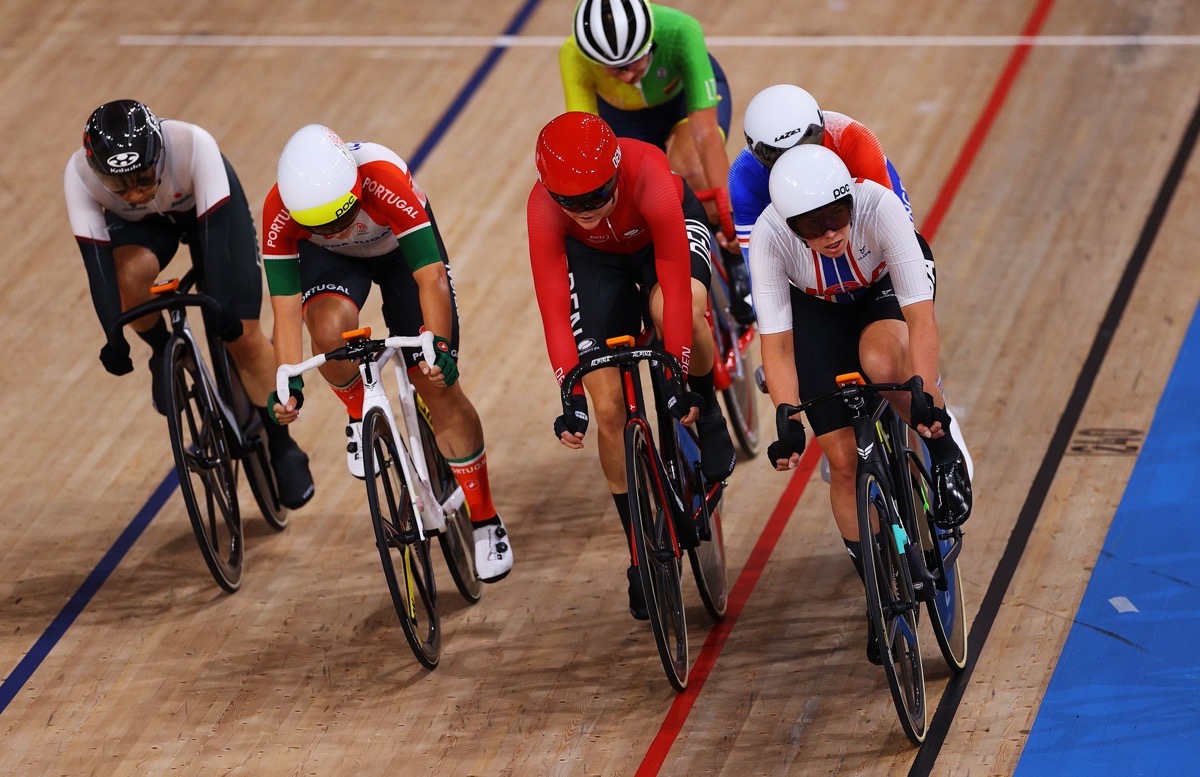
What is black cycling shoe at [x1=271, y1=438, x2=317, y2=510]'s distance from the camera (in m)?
4.79

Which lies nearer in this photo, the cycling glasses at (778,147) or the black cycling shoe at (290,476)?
the cycling glasses at (778,147)

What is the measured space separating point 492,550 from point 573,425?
85cm

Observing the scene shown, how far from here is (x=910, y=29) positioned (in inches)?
306

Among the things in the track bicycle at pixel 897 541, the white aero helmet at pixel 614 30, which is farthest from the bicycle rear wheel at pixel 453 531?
the track bicycle at pixel 897 541

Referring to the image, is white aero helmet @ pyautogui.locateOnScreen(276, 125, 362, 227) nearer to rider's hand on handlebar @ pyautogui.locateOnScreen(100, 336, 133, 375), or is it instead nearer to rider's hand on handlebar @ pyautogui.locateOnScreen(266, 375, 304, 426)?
rider's hand on handlebar @ pyautogui.locateOnScreen(266, 375, 304, 426)

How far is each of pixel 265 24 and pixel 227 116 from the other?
43.8 inches

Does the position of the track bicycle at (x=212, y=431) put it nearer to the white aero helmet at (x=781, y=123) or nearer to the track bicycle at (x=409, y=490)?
the track bicycle at (x=409, y=490)

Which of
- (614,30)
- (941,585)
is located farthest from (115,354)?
(941,585)

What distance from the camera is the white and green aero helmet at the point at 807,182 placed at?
3.36 metres

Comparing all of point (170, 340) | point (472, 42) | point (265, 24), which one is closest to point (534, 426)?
point (170, 340)

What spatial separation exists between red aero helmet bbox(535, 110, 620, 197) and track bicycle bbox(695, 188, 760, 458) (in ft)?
3.86

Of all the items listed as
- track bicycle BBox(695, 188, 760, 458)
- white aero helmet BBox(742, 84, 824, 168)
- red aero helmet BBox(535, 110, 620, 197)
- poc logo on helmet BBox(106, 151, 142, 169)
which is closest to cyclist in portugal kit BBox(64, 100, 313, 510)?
poc logo on helmet BBox(106, 151, 142, 169)

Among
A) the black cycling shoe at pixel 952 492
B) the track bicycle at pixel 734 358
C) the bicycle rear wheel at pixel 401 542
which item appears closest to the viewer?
the black cycling shoe at pixel 952 492

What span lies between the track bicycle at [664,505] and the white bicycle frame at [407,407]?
49 cm
